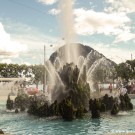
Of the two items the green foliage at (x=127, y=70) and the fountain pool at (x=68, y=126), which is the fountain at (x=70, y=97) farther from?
the green foliage at (x=127, y=70)

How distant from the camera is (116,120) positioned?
2706 centimetres

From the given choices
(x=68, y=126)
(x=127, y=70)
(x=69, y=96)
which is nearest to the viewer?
(x=68, y=126)

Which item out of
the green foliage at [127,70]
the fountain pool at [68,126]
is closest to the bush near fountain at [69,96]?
the fountain pool at [68,126]

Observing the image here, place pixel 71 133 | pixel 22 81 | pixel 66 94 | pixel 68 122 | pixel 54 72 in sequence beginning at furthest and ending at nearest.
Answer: pixel 22 81 → pixel 54 72 → pixel 66 94 → pixel 68 122 → pixel 71 133

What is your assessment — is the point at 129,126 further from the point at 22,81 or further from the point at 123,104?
the point at 22,81

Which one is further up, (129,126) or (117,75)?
(117,75)

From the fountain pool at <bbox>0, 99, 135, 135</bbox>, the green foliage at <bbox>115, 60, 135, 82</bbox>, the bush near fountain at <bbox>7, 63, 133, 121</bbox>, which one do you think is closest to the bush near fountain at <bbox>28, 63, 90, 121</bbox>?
the bush near fountain at <bbox>7, 63, 133, 121</bbox>

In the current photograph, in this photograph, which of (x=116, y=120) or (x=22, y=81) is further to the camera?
(x=22, y=81)

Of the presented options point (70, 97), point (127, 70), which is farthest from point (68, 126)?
point (127, 70)

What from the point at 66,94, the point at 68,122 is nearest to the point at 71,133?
the point at 68,122

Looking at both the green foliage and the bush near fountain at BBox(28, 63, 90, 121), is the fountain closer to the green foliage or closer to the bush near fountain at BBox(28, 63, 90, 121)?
the bush near fountain at BBox(28, 63, 90, 121)

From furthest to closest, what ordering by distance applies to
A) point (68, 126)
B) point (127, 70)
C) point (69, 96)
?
point (127, 70), point (69, 96), point (68, 126)

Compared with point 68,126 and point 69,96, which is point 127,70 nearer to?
point 69,96

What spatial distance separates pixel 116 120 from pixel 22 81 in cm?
6708
